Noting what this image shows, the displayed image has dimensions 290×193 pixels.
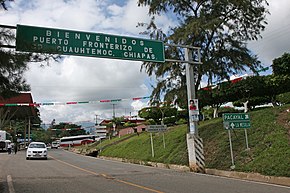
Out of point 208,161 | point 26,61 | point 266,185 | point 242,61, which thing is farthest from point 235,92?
point 26,61

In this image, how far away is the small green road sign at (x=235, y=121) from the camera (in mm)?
13820

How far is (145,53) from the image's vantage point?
14.3m

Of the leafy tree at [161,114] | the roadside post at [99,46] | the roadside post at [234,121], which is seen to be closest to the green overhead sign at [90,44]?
the roadside post at [99,46]

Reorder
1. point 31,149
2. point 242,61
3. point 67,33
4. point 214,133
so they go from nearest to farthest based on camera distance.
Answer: point 67,33, point 214,133, point 242,61, point 31,149

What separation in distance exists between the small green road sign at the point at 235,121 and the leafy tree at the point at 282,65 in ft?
39.5

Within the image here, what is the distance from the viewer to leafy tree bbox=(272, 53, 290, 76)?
24.0 m

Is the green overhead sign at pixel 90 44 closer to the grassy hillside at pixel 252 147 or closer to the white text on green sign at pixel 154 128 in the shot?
the grassy hillside at pixel 252 147

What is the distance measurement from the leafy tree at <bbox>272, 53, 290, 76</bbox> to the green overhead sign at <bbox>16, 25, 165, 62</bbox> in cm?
1360

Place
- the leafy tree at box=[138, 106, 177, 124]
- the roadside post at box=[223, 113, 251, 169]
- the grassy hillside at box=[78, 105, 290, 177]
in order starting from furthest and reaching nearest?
1. the leafy tree at box=[138, 106, 177, 124]
2. the roadside post at box=[223, 113, 251, 169]
3. the grassy hillside at box=[78, 105, 290, 177]

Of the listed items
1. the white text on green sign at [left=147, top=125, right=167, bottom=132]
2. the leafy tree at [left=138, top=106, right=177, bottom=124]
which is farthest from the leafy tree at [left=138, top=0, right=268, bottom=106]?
the leafy tree at [left=138, top=106, right=177, bottom=124]

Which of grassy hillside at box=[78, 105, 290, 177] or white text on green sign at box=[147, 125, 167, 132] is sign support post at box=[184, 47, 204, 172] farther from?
white text on green sign at box=[147, 125, 167, 132]

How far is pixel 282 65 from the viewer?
79.0 ft

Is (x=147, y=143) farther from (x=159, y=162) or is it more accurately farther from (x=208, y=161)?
(x=208, y=161)

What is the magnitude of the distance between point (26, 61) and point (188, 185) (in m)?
6.47
